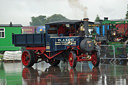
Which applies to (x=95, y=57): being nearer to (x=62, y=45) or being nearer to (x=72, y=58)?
(x=72, y=58)

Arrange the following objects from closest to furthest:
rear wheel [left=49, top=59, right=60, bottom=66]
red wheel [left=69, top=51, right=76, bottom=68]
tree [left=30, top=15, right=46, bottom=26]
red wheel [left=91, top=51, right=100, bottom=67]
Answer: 1. red wheel [left=69, top=51, right=76, bottom=68]
2. red wheel [left=91, top=51, right=100, bottom=67]
3. rear wheel [left=49, top=59, right=60, bottom=66]
4. tree [left=30, top=15, right=46, bottom=26]

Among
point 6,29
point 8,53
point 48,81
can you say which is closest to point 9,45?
point 6,29

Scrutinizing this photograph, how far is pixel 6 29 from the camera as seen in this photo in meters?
29.9

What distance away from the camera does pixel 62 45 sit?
1683 centimetres

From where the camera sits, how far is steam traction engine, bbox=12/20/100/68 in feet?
53.3

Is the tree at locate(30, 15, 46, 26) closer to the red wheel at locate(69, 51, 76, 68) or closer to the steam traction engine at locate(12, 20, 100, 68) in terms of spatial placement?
the steam traction engine at locate(12, 20, 100, 68)

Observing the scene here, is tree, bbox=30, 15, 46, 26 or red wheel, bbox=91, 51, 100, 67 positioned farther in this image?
tree, bbox=30, 15, 46, 26

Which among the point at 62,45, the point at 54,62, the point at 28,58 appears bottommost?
the point at 54,62

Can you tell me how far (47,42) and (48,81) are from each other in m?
5.80

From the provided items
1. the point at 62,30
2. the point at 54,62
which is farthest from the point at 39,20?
the point at 62,30

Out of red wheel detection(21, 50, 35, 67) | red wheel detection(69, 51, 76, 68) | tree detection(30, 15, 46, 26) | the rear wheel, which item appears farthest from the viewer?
tree detection(30, 15, 46, 26)

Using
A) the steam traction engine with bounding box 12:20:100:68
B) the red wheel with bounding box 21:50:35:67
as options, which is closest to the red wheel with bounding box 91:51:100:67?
the steam traction engine with bounding box 12:20:100:68

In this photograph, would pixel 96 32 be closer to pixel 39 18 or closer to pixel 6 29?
pixel 6 29

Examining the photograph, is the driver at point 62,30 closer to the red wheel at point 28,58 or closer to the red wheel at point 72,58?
the red wheel at point 72,58
